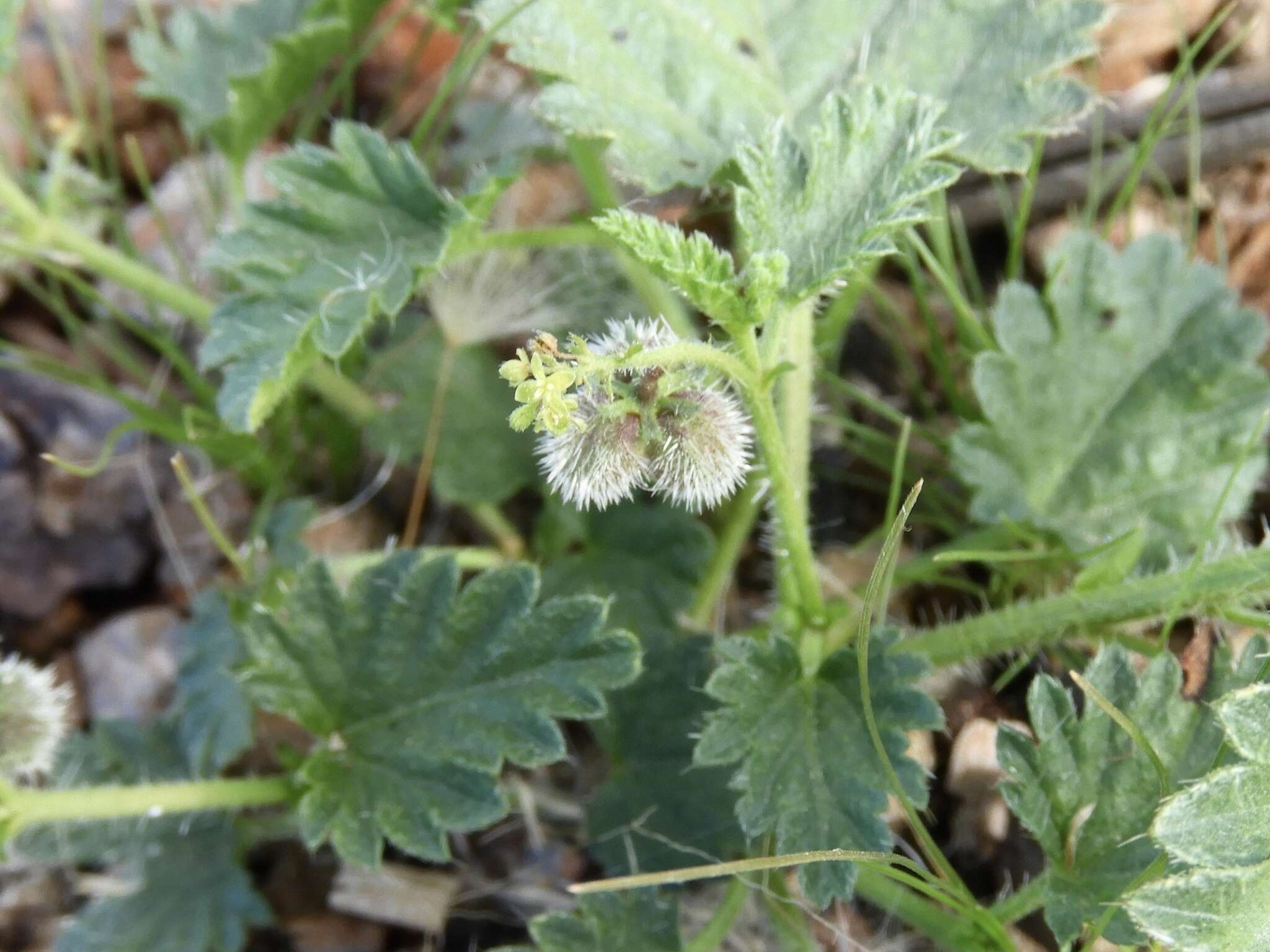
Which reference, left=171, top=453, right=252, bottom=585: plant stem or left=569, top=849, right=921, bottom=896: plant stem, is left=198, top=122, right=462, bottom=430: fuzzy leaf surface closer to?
left=171, top=453, right=252, bottom=585: plant stem

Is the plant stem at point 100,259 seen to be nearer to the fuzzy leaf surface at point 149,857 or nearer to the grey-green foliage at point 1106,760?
the fuzzy leaf surface at point 149,857

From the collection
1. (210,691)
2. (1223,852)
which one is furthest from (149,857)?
(1223,852)

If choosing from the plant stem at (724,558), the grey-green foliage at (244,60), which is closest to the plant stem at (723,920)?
the plant stem at (724,558)

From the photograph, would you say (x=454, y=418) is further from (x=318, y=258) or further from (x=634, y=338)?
(x=634, y=338)

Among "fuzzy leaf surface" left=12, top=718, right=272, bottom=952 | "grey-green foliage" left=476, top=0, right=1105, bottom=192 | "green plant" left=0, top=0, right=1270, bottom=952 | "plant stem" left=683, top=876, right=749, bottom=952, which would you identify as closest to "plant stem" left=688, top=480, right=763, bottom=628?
"green plant" left=0, top=0, right=1270, bottom=952

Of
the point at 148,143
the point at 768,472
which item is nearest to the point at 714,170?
the point at 768,472
